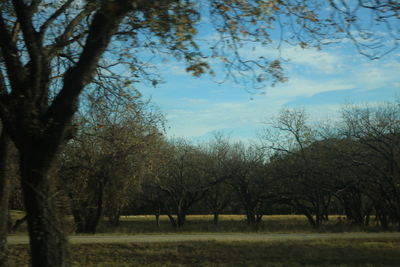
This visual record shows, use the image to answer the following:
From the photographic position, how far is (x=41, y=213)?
19.9 feet

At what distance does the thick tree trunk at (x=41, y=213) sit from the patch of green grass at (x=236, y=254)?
8557 millimetres

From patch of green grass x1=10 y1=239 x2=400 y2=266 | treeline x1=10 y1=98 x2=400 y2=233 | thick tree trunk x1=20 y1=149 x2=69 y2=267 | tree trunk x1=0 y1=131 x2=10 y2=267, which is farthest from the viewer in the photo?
treeline x1=10 y1=98 x2=400 y2=233

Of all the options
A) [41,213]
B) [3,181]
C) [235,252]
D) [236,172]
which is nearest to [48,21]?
[3,181]

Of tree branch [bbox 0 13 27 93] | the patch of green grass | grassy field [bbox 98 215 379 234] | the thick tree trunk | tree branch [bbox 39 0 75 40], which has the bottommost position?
the patch of green grass

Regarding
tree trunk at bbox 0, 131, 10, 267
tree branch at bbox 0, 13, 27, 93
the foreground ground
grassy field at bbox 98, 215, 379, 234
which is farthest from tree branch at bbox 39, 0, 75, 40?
grassy field at bbox 98, 215, 379, 234

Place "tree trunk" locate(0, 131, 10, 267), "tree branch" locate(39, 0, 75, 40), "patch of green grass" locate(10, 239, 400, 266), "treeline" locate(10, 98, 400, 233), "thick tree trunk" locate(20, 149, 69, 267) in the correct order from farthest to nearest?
"treeline" locate(10, 98, 400, 233)
"patch of green grass" locate(10, 239, 400, 266)
"tree trunk" locate(0, 131, 10, 267)
"tree branch" locate(39, 0, 75, 40)
"thick tree trunk" locate(20, 149, 69, 267)

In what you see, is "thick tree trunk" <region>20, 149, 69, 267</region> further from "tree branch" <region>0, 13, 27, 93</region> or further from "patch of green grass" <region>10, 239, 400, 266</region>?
"patch of green grass" <region>10, 239, 400, 266</region>

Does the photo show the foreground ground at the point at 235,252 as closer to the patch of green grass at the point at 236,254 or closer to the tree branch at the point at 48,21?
the patch of green grass at the point at 236,254

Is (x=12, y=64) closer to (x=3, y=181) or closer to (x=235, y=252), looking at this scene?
(x=3, y=181)

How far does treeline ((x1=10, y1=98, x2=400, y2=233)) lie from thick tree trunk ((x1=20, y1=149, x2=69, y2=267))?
723 centimetres

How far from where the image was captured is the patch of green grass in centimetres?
1491

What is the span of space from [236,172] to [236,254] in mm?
22904

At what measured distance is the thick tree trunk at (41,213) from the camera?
235 inches

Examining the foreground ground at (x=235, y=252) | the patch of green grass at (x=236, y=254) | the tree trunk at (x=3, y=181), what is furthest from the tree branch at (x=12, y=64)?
the patch of green grass at (x=236, y=254)
